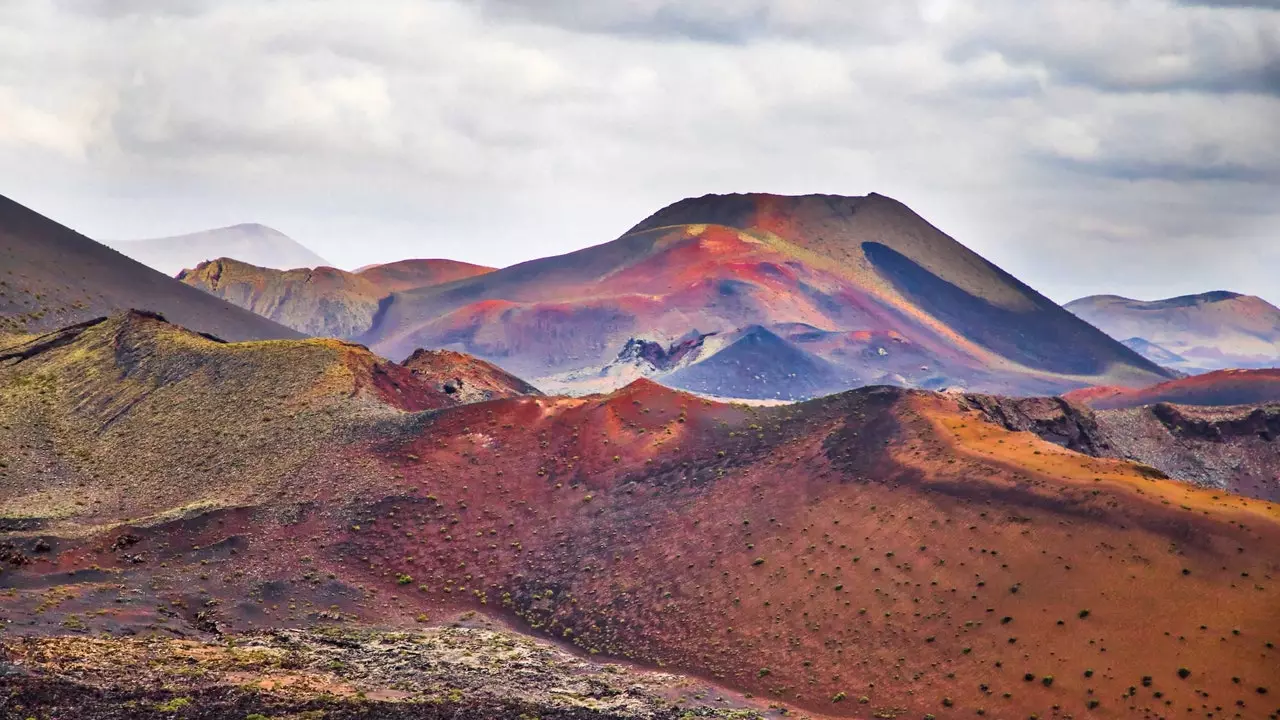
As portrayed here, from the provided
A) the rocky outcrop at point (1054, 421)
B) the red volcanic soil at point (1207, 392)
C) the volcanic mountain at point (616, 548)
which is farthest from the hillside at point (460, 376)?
the red volcanic soil at point (1207, 392)

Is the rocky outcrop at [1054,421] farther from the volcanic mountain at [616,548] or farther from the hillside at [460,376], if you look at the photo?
the hillside at [460,376]

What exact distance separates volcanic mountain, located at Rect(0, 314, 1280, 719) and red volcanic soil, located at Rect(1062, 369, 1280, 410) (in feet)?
352

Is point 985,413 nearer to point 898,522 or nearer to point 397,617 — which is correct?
point 898,522

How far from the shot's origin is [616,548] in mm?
59094

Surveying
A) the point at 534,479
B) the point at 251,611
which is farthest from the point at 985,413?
the point at 251,611

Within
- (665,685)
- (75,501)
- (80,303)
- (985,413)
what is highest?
(80,303)

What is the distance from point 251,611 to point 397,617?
20.3 ft

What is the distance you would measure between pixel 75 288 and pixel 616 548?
259 feet

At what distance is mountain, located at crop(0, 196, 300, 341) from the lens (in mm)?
106250

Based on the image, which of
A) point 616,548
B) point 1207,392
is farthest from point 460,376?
point 1207,392

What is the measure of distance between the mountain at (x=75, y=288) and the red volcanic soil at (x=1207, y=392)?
113354mm

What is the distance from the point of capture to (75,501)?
6291 cm

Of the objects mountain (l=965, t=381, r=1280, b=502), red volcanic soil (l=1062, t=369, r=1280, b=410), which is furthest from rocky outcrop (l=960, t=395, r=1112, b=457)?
red volcanic soil (l=1062, t=369, r=1280, b=410)

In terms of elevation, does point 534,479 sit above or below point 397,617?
above
